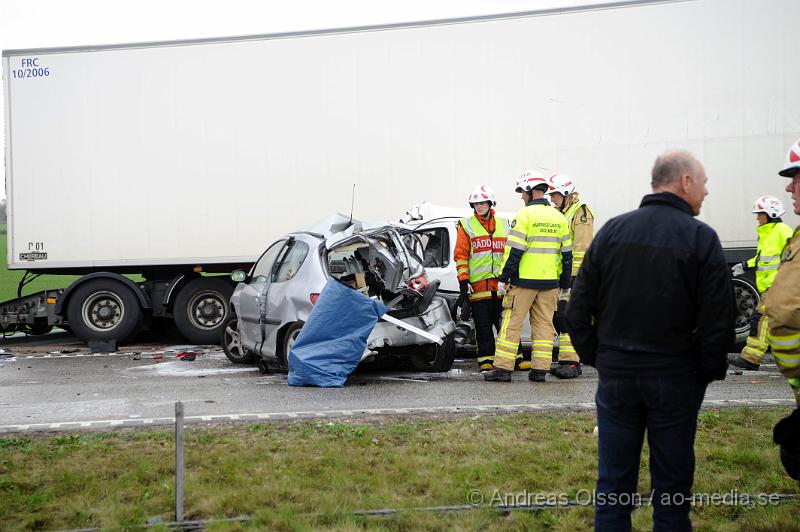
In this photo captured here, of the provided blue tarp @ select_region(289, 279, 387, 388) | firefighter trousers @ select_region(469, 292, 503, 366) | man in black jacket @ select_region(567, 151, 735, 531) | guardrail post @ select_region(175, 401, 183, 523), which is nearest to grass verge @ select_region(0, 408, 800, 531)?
guardrail post @ select_region(175, 401, 183, 523)

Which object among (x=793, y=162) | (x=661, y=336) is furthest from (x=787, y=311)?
(x=793, y=162)

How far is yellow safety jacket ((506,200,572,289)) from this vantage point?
8.92 metres

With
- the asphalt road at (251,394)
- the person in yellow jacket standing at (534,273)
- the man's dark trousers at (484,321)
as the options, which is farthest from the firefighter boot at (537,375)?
the man's dark trousers at (484,321)

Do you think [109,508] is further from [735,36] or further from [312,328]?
[735,36]

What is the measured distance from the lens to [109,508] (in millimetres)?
4809

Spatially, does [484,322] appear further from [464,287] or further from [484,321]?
[464,287]

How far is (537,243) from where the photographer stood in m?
8.94

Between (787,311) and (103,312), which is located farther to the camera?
(103,312)

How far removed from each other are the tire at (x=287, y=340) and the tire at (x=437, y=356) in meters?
1.32

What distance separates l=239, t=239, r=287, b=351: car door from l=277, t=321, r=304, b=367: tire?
1.41 ft

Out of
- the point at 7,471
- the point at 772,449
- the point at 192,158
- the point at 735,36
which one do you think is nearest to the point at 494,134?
the point at 735,36

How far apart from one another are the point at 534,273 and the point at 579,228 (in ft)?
3.97

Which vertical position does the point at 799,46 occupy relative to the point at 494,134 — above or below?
above

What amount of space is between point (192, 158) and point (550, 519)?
1027 centimetres
